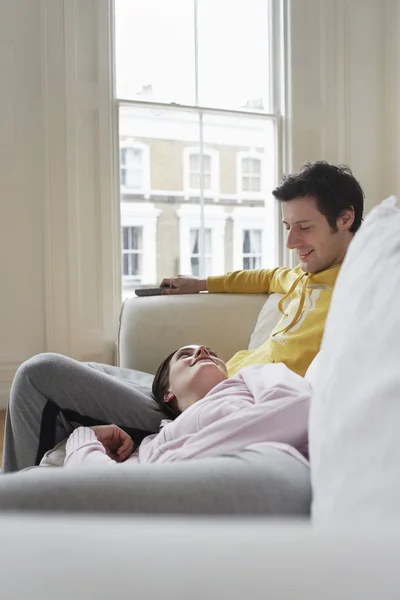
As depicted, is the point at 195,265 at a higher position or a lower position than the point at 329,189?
lower

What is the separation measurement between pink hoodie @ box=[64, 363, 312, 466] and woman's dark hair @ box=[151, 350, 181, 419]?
334 mm

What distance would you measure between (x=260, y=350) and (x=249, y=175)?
86.9 inches

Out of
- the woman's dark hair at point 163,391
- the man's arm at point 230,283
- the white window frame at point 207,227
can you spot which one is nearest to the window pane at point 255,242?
the white window frame at point 207,227

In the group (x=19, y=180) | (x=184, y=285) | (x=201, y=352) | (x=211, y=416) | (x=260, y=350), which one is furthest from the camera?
(x=19, y=180)

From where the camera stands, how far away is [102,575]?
296 mm

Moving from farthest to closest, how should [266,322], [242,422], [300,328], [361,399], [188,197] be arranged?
[188,197] < [266,322] < [300,328] < [242,422] < [361,399]

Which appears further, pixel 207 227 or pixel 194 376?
pixel 207 227

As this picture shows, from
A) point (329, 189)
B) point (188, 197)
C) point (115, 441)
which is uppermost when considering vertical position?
point (188, 197)

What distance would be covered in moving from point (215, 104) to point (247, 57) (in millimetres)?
390

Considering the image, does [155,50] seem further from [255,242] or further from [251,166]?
[255,242]

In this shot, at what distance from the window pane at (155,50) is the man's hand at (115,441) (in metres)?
2.65

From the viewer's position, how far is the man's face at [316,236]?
190cm

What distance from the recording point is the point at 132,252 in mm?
3689

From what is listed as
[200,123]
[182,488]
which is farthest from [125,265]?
[182,488]
